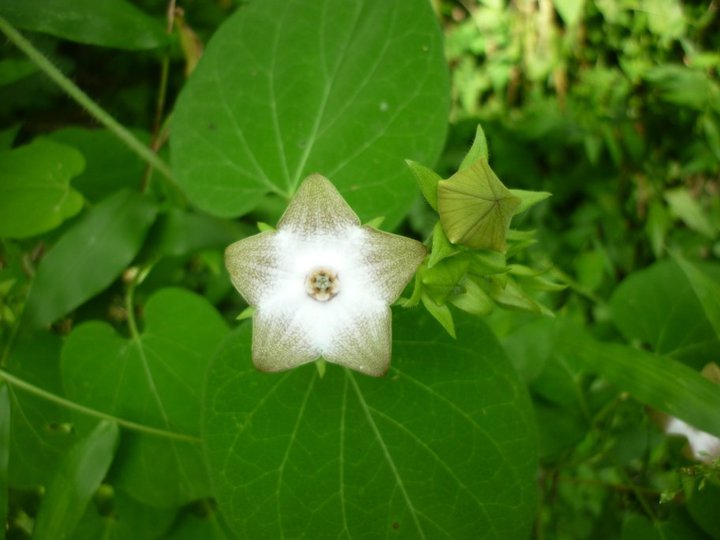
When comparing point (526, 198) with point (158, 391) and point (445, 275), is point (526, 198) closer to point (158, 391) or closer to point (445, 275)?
point (445, 275)

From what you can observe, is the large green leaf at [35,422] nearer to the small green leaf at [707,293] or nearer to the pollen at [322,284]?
the pollen at [322,284]

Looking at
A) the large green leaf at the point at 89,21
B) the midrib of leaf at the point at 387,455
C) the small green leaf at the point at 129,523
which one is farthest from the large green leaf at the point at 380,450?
the large green leaf at the point at 89,21

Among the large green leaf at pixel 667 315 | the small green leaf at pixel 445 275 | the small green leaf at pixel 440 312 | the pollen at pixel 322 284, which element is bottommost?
the large green leaf at pixel 667 315

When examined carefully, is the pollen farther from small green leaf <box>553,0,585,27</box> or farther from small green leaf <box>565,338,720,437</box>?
small green leaf <box>553,0,585,27</box>

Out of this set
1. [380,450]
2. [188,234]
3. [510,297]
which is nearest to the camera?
[510,297]

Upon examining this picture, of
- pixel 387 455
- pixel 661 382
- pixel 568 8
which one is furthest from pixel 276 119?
pixel 568 8
